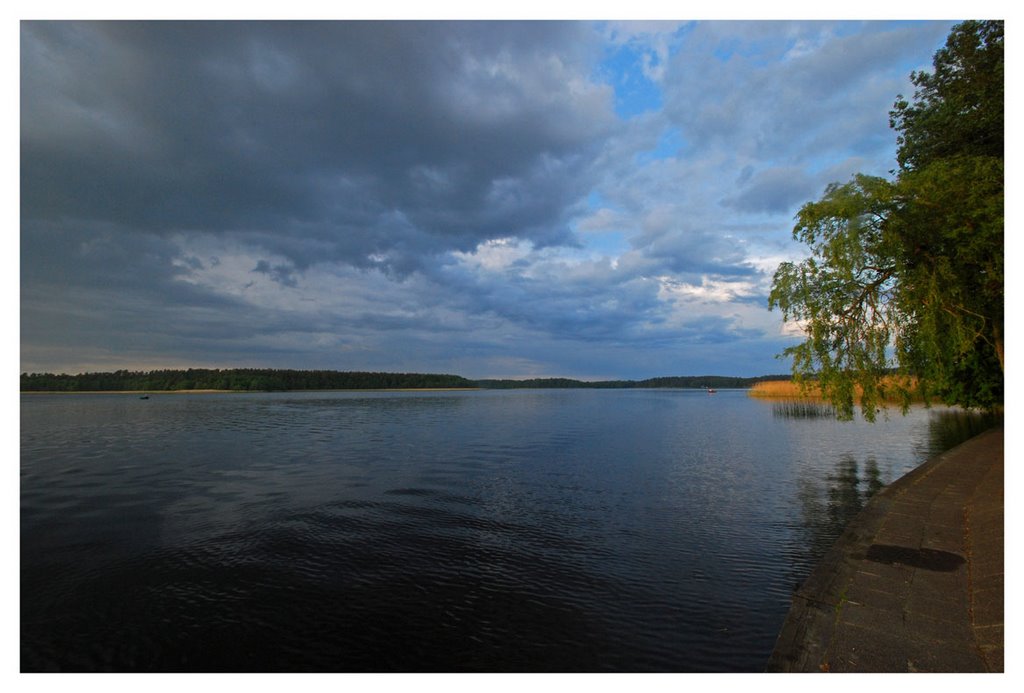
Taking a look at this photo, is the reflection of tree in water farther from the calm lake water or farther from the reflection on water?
the calm lake water

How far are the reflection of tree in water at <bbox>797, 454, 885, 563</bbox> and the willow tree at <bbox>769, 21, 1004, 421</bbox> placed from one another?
10.9ft

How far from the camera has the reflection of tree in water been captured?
12.9 metres

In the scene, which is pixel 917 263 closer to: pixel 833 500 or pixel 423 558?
pixel 833 500

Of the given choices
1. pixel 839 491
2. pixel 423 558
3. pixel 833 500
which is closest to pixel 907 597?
pixel 423 558

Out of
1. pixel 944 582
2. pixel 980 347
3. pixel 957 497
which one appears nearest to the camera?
pixel 944 582

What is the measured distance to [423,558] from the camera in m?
11.9

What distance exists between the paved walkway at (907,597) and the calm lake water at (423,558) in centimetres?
104

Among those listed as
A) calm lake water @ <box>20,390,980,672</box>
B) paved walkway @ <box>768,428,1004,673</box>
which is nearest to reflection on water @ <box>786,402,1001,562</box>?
calm lake water @ <box>20,390,980,672</box>

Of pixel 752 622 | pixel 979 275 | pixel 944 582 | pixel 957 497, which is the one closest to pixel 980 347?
pixel 979 275

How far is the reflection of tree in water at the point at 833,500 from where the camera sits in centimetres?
1292

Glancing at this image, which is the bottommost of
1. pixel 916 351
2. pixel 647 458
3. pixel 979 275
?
pixel 647 458

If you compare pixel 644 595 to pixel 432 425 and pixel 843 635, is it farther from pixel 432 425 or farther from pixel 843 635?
pixel 432 425

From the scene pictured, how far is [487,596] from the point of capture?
9.77 metres

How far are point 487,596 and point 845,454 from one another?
2730 centimetres
